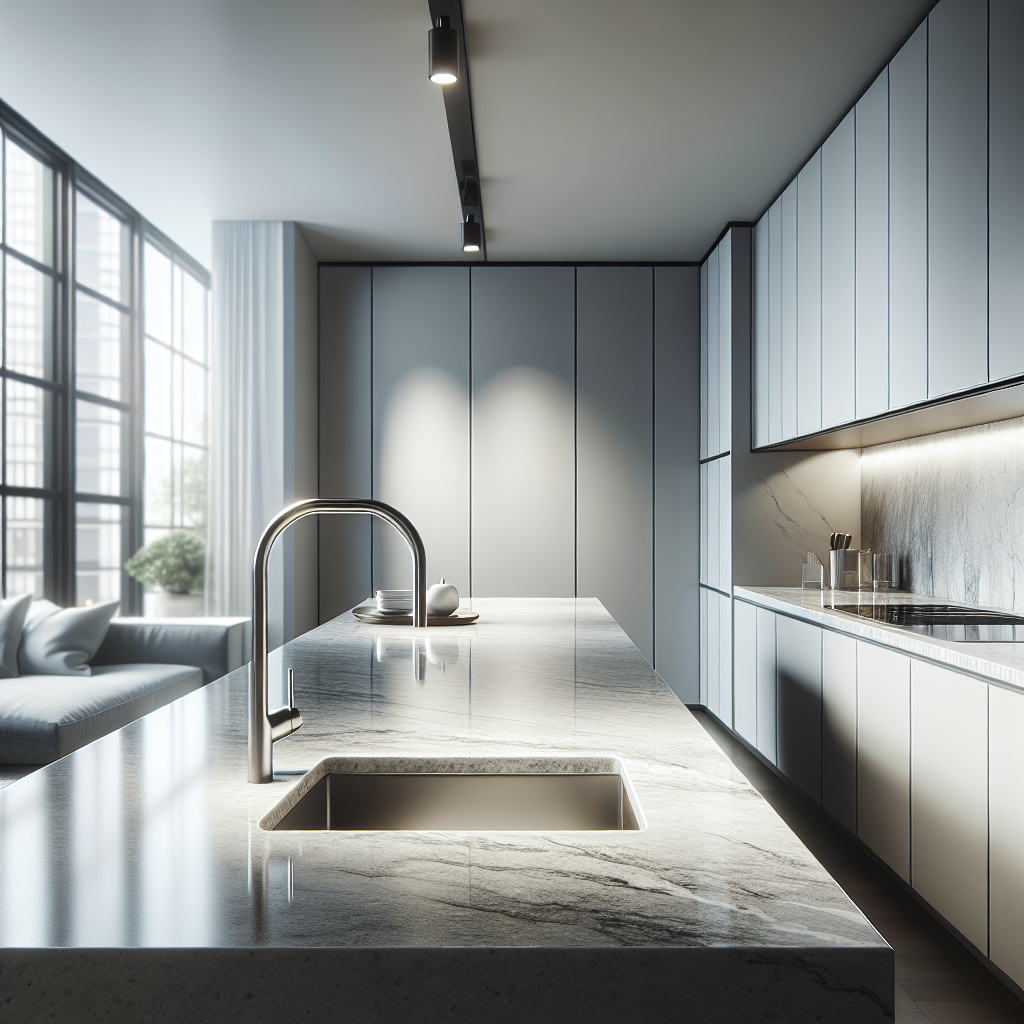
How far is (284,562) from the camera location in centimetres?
486

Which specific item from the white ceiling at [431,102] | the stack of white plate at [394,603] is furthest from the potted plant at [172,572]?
the stack of white plate at [394,603]

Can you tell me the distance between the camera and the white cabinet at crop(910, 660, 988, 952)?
6.71ft

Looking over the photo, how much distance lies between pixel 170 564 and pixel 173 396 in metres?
1.10

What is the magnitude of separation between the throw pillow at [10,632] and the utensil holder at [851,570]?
3.59 meters

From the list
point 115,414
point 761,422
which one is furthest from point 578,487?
point 115,414

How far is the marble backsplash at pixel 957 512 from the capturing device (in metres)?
2.89

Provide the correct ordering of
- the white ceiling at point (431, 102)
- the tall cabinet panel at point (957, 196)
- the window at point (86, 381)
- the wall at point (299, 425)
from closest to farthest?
the tall cabinet panel at point (957, 196), the white ceiling at point (431, 102), the window at point (86, 381), the wall at point (299, 425)

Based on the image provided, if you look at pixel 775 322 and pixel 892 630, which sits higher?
pixel 775 322

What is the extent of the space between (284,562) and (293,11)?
285 centimetres

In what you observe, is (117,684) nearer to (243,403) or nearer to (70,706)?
(70,706)

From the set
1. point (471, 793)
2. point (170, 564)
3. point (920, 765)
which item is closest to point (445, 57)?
point (471, 793)

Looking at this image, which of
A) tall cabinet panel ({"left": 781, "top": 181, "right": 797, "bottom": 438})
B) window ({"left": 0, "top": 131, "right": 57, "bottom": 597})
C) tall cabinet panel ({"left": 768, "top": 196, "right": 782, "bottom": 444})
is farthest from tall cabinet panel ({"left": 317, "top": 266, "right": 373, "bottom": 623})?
tall cabinet panel ({"left": 781, "top": 181, "right": 797, "bottom": 438})

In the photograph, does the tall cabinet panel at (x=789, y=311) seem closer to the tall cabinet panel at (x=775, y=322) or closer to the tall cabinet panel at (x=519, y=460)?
the tall cabinet panel at (x=775, y=322)

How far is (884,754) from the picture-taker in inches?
104
